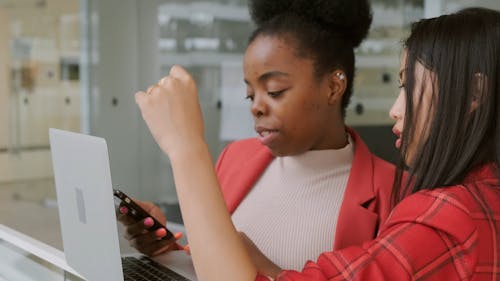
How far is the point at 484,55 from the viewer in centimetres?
97

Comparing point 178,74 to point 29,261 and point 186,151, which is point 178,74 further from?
point 29,261

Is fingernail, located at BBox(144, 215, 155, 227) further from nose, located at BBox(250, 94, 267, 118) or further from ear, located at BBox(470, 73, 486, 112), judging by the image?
ear, located at BBox(470, 73, 486, 112)

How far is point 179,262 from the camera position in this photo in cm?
152

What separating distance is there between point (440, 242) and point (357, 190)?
642mm

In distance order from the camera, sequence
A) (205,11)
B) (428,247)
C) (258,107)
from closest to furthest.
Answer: (428,247) → (258,107) → (205,11)

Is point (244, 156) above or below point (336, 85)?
below

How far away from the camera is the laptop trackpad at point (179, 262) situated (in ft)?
4.67

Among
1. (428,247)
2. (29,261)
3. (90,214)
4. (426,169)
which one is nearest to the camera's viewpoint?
(428,247)

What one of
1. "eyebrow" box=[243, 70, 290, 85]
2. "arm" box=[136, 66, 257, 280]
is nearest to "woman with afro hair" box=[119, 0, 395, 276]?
"eyebrow" box=[243, 70, 290, 85]

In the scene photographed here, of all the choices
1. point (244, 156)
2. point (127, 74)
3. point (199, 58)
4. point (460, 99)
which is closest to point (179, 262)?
point (244, 156)

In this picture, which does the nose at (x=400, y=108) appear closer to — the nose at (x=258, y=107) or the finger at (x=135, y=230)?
the nose at (x=258, y=107)

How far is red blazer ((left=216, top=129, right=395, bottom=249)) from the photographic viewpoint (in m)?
1.51

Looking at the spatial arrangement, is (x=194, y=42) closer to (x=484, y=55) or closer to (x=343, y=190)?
(x=343, y=190)

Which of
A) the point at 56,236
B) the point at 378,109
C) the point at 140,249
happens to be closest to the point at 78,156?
the point at 140,249
